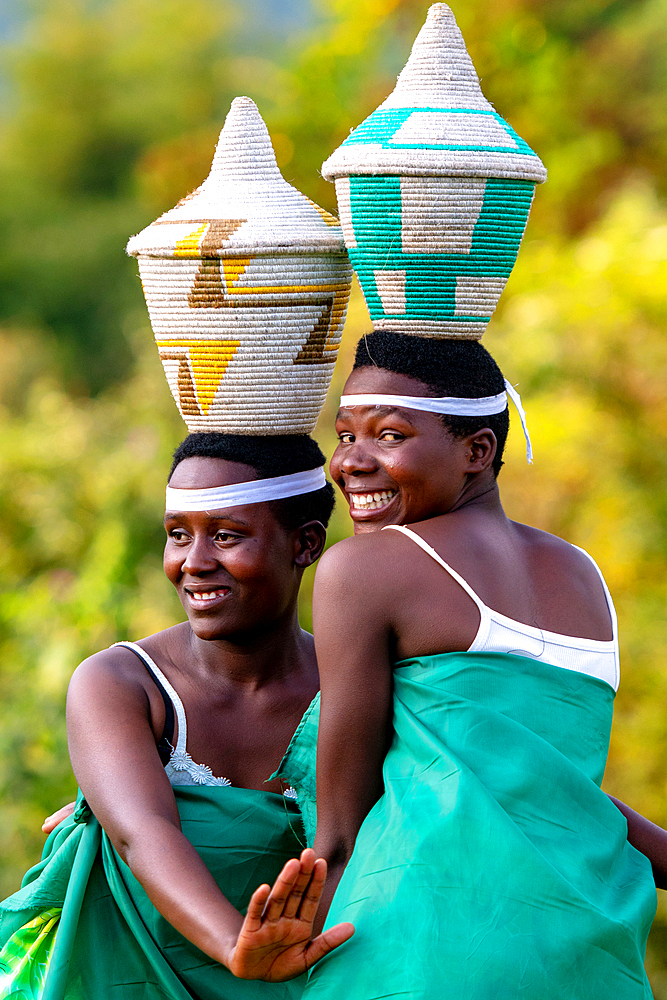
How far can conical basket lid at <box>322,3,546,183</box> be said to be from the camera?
2039 mm

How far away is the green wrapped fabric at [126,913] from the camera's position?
2.23 meters

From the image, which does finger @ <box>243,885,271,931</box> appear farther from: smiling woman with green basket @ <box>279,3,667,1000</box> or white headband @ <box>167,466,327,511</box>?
white headband @ <box>167,466,327,511</box>

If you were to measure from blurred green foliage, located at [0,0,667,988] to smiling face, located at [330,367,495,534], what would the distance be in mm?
3944

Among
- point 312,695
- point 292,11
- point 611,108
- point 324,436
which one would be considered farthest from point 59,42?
point 312,695

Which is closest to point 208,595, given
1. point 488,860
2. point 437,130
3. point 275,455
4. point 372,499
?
point 275,455

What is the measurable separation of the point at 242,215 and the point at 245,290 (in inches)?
6.5

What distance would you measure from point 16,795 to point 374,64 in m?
10.1

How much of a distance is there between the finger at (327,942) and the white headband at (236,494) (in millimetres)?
872

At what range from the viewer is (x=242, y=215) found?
2312 mm

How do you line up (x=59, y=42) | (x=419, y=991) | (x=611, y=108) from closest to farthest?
(x=419, y=991) < (x=611, y=108) < (x=59, y=42)

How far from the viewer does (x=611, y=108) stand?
38.8 feet

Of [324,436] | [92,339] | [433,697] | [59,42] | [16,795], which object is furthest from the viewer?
[59,42]

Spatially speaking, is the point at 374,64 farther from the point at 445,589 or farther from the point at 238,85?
the point at 445,589

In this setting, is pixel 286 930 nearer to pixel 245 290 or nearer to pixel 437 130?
pixel 245 290
